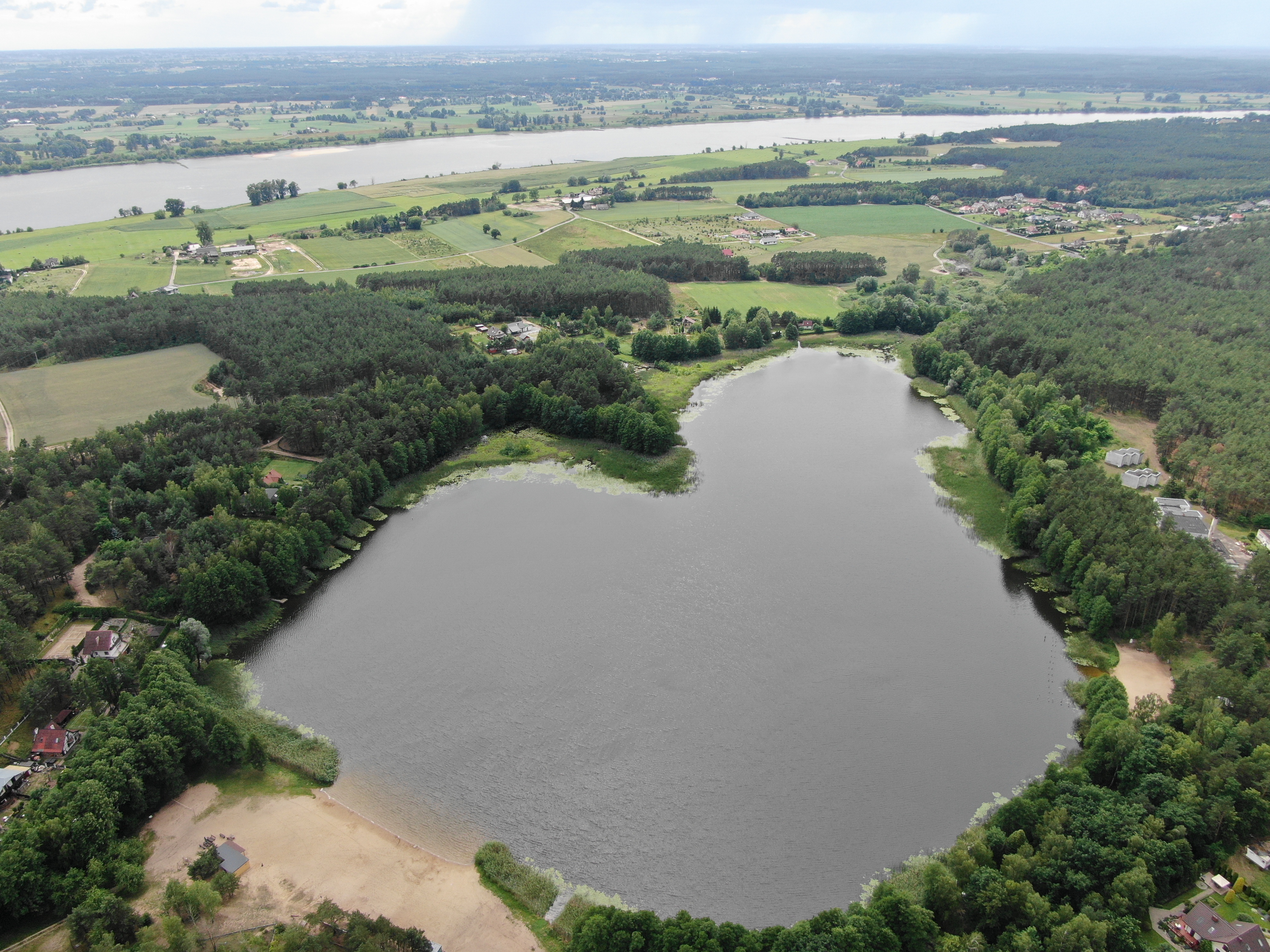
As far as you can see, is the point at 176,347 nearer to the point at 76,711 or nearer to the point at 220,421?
the point at 220,421

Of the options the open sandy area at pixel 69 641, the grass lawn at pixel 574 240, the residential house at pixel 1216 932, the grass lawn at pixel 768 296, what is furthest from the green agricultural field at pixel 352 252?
the residential house at pixel 1216 932

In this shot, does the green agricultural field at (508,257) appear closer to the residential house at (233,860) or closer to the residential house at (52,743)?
the residential house at (52,743)

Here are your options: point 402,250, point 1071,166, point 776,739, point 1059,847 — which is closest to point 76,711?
point 776,739

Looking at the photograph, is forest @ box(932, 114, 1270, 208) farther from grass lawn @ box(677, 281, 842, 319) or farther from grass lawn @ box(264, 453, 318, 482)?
grass lawn @ box(264, 453, 318, 482)

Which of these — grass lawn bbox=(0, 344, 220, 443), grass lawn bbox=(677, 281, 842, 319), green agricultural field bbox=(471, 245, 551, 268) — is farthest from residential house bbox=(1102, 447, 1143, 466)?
grass lawn bbox=(0, 344, 220, 443)

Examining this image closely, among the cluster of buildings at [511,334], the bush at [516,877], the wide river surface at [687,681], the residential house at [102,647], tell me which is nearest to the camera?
the bush at [516,877]

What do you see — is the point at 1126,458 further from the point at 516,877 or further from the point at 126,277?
the point at 126,277
